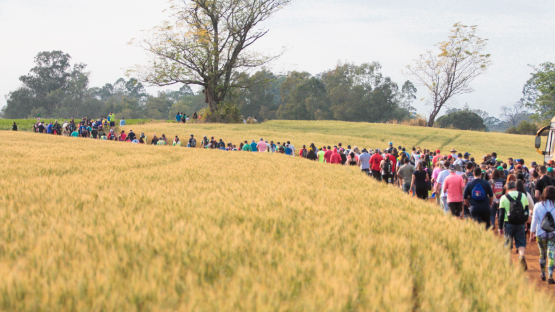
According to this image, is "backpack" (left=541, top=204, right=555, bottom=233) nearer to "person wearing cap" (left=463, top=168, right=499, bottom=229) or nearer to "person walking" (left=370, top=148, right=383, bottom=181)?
"person wearing cap" (left=463, top=168, right=499, bottom=229)

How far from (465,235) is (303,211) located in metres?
2.12

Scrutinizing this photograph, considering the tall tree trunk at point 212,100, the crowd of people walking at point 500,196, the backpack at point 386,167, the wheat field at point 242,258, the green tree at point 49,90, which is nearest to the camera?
the wheat field at point 242,258

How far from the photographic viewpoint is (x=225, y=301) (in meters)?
2.39

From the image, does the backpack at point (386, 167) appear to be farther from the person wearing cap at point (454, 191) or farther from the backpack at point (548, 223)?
the backpack at point (548, 223)

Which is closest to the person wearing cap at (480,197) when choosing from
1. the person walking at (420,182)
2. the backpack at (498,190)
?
the backpack at (498,190)

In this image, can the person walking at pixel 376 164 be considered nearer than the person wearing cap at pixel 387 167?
No

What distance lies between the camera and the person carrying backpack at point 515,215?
317 inches

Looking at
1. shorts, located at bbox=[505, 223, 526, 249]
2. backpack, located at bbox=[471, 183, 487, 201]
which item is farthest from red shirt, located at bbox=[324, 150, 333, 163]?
shorts, located at bbox=[505, 223, 526, 249]

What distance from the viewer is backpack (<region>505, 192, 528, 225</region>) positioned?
316 inches

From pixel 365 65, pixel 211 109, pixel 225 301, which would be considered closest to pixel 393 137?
pixel 211 109

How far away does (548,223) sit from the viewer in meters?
7.55

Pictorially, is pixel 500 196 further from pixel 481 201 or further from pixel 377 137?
pixel 377 137

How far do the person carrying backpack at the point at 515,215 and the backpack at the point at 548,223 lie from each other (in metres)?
0.46

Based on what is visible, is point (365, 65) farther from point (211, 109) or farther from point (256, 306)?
point (256, 306)
